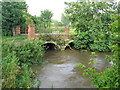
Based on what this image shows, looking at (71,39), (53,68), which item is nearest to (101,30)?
(71,39)

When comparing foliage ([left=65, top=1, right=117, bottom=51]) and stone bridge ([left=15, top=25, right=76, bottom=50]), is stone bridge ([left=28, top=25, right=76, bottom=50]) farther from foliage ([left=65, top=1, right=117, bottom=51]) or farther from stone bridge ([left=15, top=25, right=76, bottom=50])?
foliage ([left=65, top=1, right=117, bottom=51])

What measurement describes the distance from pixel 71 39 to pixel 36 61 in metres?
6.92

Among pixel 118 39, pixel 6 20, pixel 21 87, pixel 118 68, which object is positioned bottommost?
pixel 21 87

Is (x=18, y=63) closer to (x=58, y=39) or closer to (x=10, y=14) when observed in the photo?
(x=58, y=39)

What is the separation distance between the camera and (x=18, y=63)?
20.7 ft

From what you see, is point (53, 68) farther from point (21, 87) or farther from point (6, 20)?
point (6, 20)

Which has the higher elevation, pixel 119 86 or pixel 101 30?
pixel 101 30

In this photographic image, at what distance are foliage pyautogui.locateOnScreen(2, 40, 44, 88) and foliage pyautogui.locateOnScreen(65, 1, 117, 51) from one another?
6.86 meters

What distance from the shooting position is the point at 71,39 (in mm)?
15625

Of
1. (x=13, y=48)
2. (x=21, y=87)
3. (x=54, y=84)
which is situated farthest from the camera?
(x=13, y=48)

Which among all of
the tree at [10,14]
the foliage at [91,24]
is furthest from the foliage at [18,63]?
the tree at [10,14]

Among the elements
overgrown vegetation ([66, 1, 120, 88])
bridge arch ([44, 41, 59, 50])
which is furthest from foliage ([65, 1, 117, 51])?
bridge arch ([44, 41, 59, 50])

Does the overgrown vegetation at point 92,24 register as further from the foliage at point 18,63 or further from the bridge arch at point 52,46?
the foliage at point 18,63

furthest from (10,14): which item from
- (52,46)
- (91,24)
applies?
(91,24)
